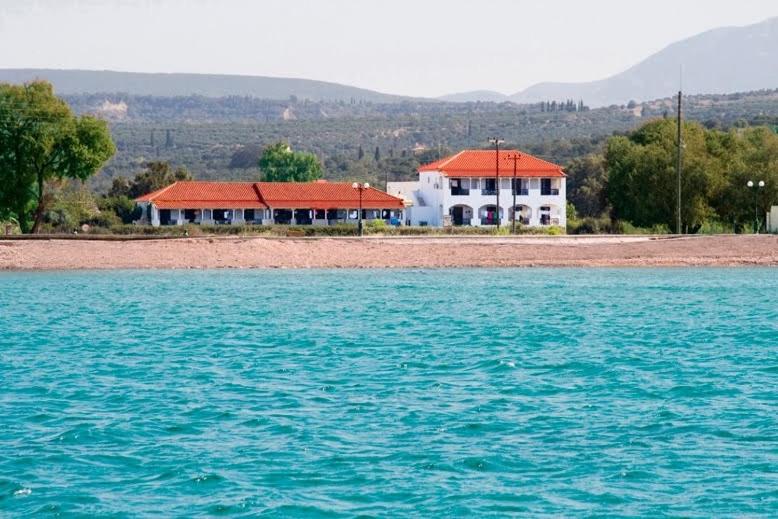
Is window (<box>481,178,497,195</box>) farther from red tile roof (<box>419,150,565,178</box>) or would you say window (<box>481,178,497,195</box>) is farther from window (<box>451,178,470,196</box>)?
window (<box>451,178,470,196</box>)

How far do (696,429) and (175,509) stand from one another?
25.5 ft

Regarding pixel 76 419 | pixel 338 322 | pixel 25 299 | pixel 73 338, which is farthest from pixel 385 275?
pixel 76 419

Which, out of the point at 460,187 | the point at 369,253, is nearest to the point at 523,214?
the point at 460,187

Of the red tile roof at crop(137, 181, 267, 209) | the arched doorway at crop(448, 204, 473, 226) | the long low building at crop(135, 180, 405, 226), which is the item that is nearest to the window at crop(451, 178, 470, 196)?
the arched doorway at crop(448, 204, 473, 226)

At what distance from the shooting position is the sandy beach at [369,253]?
6150 cm

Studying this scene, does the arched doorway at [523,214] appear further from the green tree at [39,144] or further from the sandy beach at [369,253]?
the green tree at [39,144]

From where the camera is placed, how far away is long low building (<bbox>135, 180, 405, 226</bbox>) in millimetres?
90875

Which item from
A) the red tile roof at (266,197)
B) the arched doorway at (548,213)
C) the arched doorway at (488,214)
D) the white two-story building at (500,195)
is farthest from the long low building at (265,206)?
the arched doorway at (548,213)

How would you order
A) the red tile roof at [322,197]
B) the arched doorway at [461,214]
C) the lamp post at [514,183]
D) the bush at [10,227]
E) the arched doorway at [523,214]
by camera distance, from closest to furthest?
the bush at [10,227], the lamp post at [514,183], the red tile roof at [322,197], the arched doorway at [523,214], the arched doorway at [461,214]

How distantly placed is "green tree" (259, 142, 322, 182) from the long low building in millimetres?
24206

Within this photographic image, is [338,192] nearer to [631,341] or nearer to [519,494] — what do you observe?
[631,341]

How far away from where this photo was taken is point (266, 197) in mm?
93188

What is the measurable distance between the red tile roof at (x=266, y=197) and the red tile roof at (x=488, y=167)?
5.06m

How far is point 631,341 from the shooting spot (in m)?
30.9
